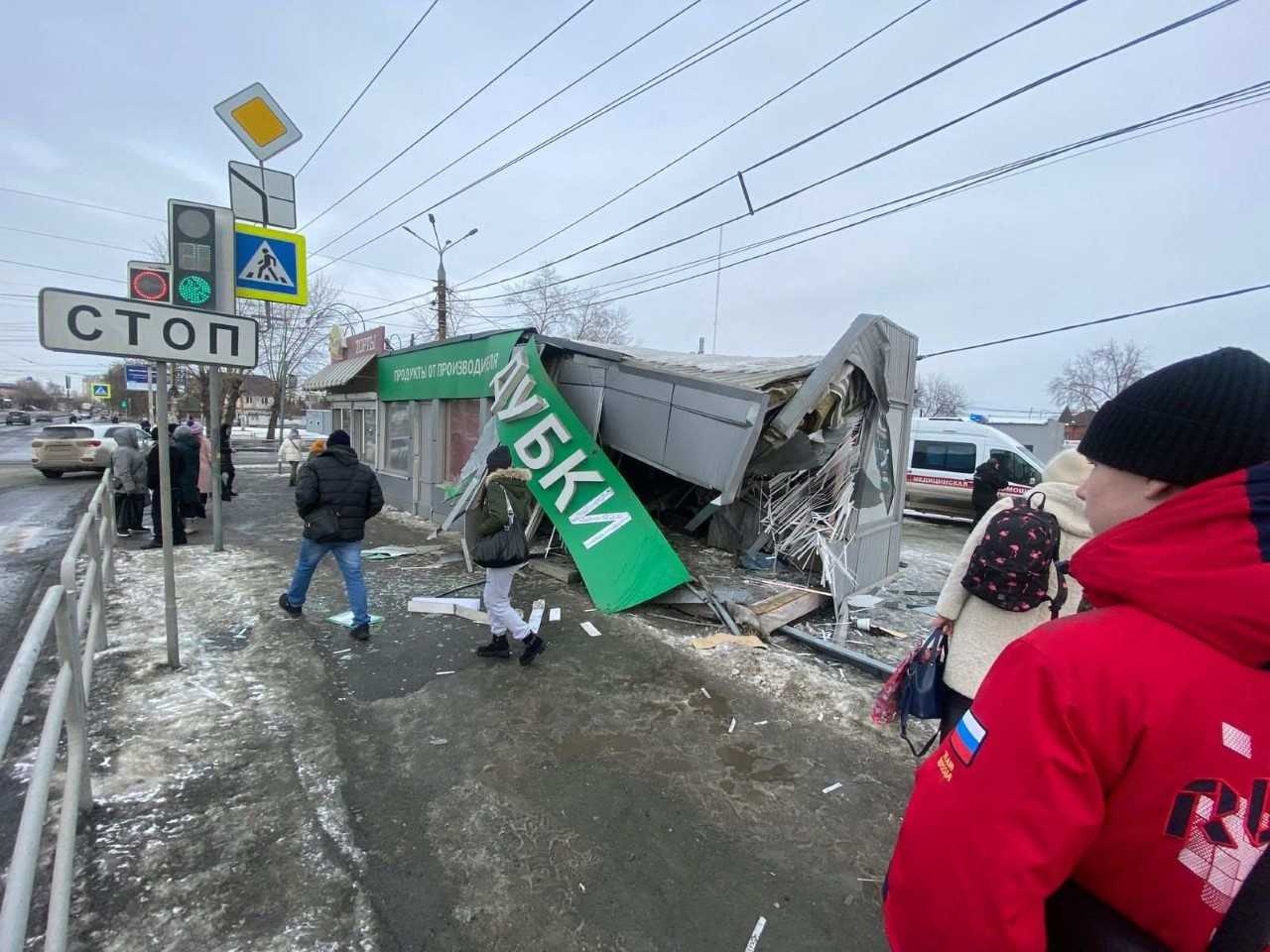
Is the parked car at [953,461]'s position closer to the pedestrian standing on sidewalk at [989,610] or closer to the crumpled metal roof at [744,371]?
the crumpled metal roof at [744,371]

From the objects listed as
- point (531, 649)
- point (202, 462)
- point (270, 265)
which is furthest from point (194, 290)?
point (202, 462)

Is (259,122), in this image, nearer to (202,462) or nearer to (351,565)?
(351,565)

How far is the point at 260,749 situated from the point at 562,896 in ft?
7.05

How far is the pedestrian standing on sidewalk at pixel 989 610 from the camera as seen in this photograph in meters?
2.59

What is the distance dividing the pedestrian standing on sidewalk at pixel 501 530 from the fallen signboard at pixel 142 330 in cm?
190

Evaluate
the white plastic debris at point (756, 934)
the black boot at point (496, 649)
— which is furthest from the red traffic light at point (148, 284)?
the white plastic debris at point (756, 934)

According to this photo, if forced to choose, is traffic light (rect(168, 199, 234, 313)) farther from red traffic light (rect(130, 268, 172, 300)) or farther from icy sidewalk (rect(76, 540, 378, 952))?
icy sidewalk (rect(76, 540, 378, 952))

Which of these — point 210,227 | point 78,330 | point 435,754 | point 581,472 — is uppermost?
point 210,227

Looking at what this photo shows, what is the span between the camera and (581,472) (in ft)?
21.5

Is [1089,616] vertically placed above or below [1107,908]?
above

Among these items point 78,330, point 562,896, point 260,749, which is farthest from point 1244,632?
point 78,330

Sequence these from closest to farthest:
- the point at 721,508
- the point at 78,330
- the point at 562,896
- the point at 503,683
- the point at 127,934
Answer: the point at 127,934 < the point at 562,896 < the point at 78,330 < the point at 503,683 < the point at 721,508

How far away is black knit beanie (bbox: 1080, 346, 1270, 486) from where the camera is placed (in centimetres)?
96

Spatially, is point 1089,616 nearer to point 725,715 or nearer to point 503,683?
point 725,715
